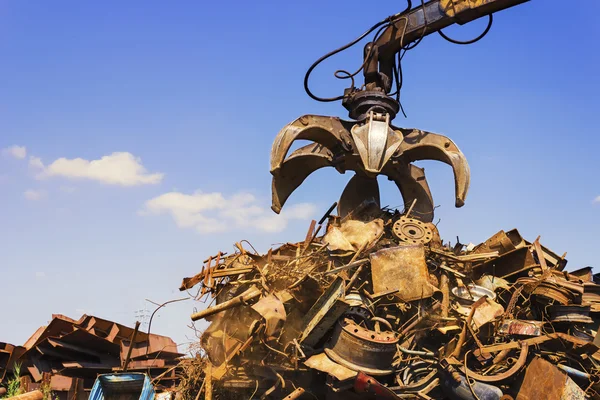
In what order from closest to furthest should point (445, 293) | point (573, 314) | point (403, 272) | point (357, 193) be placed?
1. point (403, 272)
2. point (445, 293)
3. point (573, 314)
4. point (357, 193)

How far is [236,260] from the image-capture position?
7227 mm

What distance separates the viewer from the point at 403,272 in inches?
248

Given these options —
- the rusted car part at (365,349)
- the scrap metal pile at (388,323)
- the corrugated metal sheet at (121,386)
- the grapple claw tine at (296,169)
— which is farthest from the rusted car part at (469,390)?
the grapple claw tine at (296,169)

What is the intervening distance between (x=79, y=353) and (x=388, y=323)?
478 centimetres

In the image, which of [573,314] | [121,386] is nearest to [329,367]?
[121,386]

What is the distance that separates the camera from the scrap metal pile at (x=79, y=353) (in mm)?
8188

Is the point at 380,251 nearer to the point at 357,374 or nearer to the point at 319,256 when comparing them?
the point at 319,256

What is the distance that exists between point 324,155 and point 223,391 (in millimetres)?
3372

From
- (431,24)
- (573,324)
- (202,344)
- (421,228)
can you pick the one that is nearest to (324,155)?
→ (421,228)

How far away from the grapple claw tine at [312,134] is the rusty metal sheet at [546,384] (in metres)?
3.44

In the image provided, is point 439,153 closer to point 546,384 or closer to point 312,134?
point 312,134

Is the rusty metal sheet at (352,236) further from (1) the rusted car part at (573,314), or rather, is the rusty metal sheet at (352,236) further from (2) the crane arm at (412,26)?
(2) the crane arm at (412,26)

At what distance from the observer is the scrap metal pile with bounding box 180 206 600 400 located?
5801 millimetres

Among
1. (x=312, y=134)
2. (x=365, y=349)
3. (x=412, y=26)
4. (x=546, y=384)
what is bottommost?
(x=546, y=384)
